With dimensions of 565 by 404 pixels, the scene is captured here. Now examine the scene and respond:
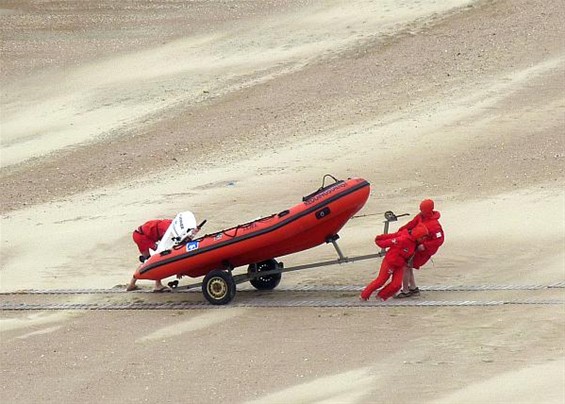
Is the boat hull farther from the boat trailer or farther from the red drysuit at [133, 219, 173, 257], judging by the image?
the red drysuit at [133, 219, 173, 257]

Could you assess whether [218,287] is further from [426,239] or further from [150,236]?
[426,239]

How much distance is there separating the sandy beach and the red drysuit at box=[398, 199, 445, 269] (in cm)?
51

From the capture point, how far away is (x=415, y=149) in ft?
72.8

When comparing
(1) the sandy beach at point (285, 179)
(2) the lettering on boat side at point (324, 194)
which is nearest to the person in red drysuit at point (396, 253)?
(1) the sandy beach at point (285, 179)

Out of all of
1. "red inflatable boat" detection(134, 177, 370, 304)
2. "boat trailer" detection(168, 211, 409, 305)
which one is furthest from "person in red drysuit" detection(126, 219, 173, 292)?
"red inflatable boat" detection(134, 177, 370, 304)

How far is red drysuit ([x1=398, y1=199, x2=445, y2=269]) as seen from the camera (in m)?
15.0

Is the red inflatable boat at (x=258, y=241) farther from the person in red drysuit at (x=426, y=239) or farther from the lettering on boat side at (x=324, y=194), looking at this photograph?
the person in red drysuit at (x=426, y=239)

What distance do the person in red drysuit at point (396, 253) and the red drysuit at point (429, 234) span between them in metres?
0.08

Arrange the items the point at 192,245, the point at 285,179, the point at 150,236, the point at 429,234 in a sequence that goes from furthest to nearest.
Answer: the point at 285,179, the point at 150,236, the point at 192,245, the point at 429,234

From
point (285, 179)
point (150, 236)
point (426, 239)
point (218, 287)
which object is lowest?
point (218, 287)

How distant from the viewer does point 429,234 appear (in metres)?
15.0

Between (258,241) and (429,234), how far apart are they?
5.89 ft

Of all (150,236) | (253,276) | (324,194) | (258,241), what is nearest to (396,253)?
(324,194)

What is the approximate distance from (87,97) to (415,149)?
328 inches
